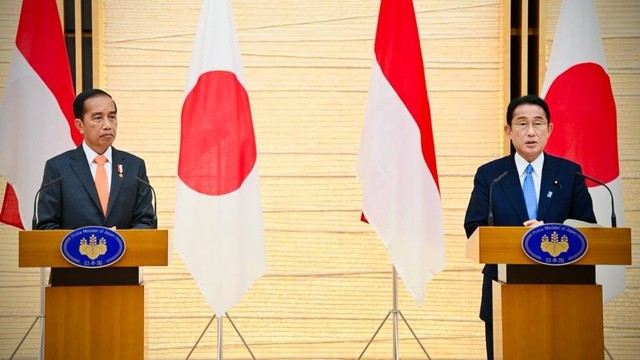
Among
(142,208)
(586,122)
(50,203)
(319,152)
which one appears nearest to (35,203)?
(50,203)

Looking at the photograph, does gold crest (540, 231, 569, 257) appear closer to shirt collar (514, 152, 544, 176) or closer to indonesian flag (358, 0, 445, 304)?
shirt collar (514, 152, 544, 176)

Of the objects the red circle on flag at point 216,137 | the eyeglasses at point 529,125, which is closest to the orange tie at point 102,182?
the red circle on flag at point 216,137

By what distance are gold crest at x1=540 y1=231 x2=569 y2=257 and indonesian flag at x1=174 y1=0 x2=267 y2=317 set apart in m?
1.73

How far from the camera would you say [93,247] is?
347 centimetres

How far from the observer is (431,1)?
20.3 ft

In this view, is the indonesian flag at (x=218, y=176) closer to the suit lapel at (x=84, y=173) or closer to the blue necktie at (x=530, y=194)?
the suit lapel at (x=84, y=173)

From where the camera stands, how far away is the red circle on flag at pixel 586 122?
5.02 meters

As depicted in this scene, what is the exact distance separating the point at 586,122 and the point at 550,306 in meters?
1.99

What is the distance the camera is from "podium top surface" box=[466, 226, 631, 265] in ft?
10.8

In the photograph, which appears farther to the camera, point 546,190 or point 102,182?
point 102,182

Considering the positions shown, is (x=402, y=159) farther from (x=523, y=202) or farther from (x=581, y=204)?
(x=581, y=204)

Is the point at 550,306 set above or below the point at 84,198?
below

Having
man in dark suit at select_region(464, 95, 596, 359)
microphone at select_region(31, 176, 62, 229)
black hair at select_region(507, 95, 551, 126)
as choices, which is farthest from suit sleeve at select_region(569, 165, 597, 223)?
microphone at select_region(31, 176, 62, 229)

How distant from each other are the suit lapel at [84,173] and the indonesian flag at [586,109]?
2.48m
